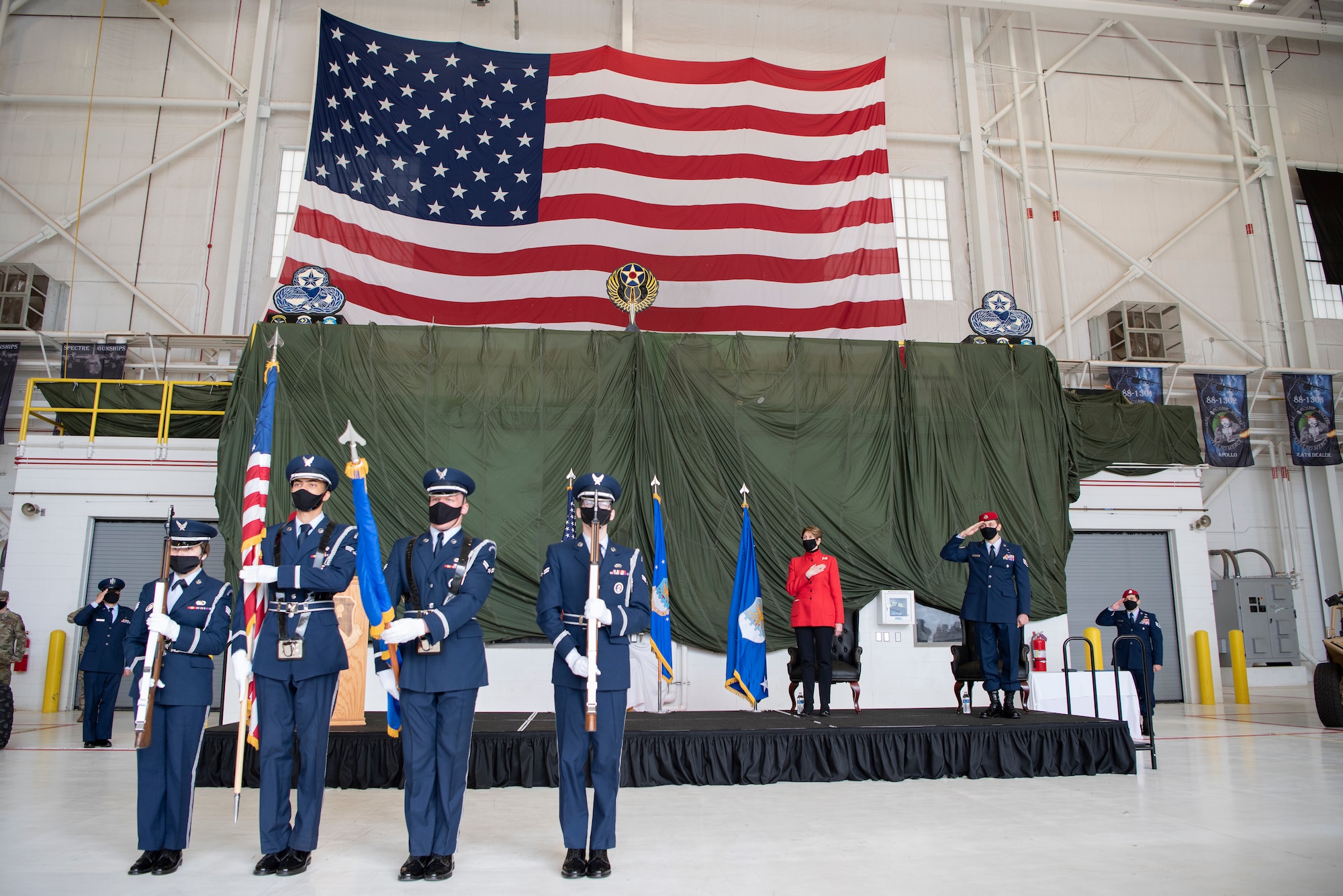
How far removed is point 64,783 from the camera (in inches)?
237

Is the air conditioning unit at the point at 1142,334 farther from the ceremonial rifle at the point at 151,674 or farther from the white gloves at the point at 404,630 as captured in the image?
the ceremonial rifle at the point at 151,674

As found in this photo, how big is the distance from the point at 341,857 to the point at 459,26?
13706mm

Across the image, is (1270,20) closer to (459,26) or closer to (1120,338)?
(1120,338)

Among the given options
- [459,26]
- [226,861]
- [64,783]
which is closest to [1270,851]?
[226,861]

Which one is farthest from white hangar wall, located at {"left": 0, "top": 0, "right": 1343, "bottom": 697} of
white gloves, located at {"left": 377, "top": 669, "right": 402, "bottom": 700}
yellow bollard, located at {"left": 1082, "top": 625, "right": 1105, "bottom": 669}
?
white gloves, located at {"left": 377, "top": 669, "right": 402, "bottom": 700}

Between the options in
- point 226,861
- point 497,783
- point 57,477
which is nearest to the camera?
point 226,861

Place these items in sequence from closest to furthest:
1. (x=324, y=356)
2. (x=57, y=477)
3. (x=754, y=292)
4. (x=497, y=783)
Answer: (x=497, y=783) → (x=324, y=356) → (x=57, y=477) → (x=754, y=292)

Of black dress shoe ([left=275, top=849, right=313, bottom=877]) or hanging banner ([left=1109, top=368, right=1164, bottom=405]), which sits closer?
black dress shoe ([left=275, top=849, right=313, bottom=877])

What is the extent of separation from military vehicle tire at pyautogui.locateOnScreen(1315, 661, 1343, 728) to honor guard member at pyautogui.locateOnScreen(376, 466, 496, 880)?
8944 mm

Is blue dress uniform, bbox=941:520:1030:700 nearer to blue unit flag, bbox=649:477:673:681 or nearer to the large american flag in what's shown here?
blue unit flag, bbox=649:477:673:681

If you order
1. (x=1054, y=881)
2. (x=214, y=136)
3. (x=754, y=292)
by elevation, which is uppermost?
(x=214, y=136)

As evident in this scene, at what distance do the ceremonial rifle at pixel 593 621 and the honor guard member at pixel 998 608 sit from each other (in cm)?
389

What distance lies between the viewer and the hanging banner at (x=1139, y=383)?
1391 centimetres

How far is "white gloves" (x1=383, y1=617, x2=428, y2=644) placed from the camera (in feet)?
11.9
